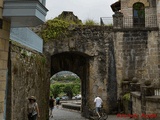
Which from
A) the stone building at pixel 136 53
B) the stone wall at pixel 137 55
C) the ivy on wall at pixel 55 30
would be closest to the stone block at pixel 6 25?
the ivy on wall at pixel 55 30

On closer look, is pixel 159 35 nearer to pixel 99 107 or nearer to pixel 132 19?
pixel 132 19

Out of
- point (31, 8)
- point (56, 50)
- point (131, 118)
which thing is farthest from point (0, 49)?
point (56, 50)

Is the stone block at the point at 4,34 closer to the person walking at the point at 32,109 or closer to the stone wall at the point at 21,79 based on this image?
the stone wall at the point at 21,79

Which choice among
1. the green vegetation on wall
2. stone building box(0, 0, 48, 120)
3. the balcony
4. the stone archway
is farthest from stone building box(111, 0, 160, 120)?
the green vegetation on wall

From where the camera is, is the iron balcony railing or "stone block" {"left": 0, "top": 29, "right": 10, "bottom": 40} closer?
"stone block" {"left": 0, "top": 29, "right": 10, "bottom": 40}

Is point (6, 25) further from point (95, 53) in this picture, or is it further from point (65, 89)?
point (65, 89)

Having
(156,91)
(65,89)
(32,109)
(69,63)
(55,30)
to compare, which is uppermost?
(55,30)

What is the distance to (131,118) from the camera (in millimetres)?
12195

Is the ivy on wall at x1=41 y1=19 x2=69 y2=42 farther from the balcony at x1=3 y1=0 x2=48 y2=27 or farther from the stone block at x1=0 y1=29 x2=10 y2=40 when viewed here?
the balcony at x1=3 y1=0 x2=48 y2=27

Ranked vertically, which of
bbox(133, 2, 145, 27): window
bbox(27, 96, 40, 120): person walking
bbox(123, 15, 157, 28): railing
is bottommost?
bbox(27, 96, 40, 120): person walking

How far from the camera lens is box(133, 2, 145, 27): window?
18.9m

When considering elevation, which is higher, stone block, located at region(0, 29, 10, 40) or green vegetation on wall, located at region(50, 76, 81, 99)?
stone block, located at region(0, 29, 10, 40)

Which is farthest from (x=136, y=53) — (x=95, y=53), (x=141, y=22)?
(x=141, y=22)

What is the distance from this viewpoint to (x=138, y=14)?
1933 centimetres
